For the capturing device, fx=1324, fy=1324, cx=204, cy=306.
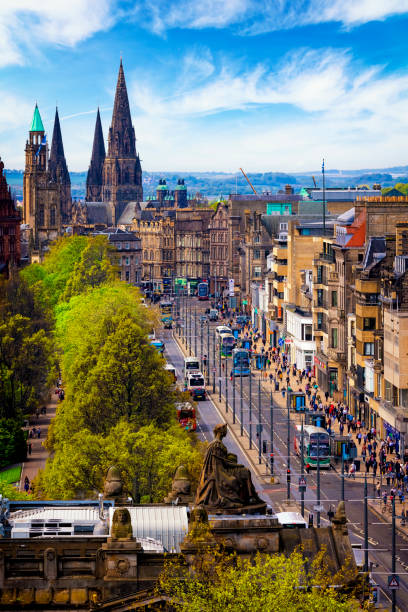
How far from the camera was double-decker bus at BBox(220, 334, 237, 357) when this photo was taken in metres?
165

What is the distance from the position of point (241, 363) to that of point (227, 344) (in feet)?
68.4

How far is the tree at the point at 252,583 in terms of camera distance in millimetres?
31734

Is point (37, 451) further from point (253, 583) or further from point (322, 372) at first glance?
point (253, 583)

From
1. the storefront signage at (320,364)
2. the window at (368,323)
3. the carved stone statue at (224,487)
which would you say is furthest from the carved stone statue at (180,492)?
the storefront signage at (320,364)

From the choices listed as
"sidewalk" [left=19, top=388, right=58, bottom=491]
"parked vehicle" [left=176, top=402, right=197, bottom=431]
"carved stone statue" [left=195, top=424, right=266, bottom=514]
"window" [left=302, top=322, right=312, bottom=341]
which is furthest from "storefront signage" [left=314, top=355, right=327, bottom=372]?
"carved stone statue" [left=195, top=424, right=266, bottom=514]

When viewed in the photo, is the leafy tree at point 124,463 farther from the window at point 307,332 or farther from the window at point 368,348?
A: the window at point 307,332

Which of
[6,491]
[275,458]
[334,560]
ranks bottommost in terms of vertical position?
[275,458]

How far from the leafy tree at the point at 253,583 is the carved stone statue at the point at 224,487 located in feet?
6.70

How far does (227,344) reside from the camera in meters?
168

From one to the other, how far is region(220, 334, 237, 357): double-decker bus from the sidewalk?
44316 millimetres

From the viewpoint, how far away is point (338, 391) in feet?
412

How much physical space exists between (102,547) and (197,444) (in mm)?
40532

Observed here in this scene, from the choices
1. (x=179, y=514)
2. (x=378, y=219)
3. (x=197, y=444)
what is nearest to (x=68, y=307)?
→ (x=378, y=219)

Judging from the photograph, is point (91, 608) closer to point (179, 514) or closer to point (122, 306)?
point (179, 514)
